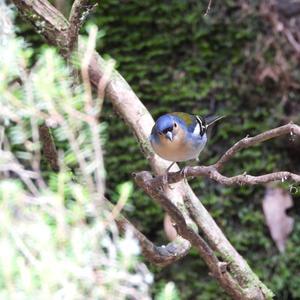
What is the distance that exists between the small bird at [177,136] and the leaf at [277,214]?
3.21ft

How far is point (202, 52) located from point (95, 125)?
2.61 meters

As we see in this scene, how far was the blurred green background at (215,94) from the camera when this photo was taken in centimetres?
404

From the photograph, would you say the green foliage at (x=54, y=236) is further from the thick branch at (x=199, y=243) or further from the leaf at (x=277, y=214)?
the leaf at (x=277, y=214)

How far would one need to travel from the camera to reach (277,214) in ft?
13.1

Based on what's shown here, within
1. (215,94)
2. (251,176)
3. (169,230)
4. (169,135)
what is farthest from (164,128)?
(215,94)

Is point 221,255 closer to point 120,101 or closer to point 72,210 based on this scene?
point 120,101

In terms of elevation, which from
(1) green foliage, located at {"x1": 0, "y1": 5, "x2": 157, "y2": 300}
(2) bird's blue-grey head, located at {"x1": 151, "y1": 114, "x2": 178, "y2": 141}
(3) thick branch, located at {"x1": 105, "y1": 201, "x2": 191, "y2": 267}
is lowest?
(1) green foliage, located at {"x1": 0, "y1": 5, "x2": 157, "y2": 300}

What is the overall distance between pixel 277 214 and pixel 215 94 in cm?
71


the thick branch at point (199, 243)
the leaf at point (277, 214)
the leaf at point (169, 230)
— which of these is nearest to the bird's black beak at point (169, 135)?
the thick branch at point (199, 243)

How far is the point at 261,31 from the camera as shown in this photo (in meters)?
4.08

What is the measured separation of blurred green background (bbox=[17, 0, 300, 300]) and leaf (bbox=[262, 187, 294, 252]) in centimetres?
7

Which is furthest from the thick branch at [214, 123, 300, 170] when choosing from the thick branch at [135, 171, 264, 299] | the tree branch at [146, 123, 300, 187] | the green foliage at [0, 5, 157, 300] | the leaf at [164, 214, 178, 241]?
the leaf at [164, 214, 178, 241]

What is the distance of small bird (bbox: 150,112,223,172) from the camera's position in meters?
2.78

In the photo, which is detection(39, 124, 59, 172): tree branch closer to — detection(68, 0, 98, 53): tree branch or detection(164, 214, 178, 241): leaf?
detection(68, 0, 98, 53): tree branch
